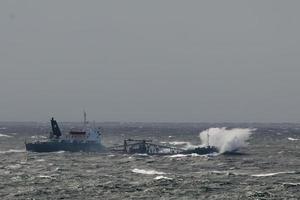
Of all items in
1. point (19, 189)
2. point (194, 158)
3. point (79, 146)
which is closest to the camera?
point (19, 189)

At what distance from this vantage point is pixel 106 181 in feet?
307

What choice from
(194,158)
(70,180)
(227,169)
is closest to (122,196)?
(70,180)

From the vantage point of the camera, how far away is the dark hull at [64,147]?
176625mm

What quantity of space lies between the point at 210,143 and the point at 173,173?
84.1 meters

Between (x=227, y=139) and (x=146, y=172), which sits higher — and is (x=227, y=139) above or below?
above

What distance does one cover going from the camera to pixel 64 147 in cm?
17838

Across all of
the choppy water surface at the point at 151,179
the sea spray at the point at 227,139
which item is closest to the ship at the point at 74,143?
the sea spray at the point at 227,139

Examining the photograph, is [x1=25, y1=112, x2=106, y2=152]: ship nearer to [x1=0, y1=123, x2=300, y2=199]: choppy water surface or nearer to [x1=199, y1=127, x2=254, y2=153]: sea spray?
[x1=199, y1=127, x2=254, y2=153]: sea spray

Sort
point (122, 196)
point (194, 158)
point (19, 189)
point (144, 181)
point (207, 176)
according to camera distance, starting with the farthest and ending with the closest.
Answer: point (194, 158), point (207, 176), point (144, 181), point (19, 189), point (122, 196)

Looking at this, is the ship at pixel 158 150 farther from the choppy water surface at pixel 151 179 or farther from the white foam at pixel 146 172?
the white foam at pixel 146 172

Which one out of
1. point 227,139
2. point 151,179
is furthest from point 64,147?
point 151,179

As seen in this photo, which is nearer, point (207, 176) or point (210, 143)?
point (207, 176)

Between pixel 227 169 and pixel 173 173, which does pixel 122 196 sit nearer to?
pixel 173 173

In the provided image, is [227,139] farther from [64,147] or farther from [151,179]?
[151,179]
